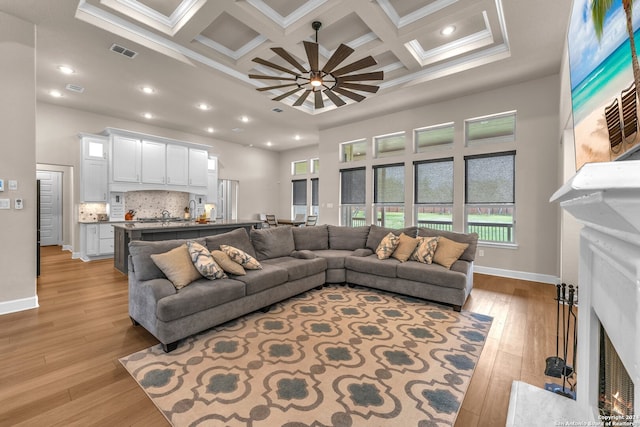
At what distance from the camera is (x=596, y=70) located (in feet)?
4.50

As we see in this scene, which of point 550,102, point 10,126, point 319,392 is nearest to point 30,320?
point 10,126

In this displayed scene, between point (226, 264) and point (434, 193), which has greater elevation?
point (434, 193)

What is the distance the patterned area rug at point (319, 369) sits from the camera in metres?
1.69

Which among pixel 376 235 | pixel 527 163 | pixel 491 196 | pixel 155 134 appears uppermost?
pixel 155 134

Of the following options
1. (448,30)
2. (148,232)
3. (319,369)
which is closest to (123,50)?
(148,232)

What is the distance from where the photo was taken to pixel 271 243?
4105 millimetres

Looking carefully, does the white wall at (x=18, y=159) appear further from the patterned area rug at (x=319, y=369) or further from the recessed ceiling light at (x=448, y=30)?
the recessed ceiling light at (x=448, y=30)

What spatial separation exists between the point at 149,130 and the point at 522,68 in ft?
27.6

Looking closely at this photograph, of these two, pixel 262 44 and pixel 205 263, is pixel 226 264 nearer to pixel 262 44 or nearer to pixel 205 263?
pixel 205 263

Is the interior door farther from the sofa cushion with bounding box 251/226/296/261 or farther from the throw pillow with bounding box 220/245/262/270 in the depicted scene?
the throw pillow with bounding box 220/245/262/270

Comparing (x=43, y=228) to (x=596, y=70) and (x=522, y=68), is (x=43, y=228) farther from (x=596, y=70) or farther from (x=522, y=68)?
(x=522, y=68)

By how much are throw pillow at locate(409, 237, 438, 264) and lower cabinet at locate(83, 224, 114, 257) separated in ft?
21.6

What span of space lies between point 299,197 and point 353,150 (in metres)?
3.69

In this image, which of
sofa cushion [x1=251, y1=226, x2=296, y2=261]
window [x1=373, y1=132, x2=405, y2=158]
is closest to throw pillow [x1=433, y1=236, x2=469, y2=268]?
sofa cushion [x1=251, y1=226, x2=296, y2=261]
